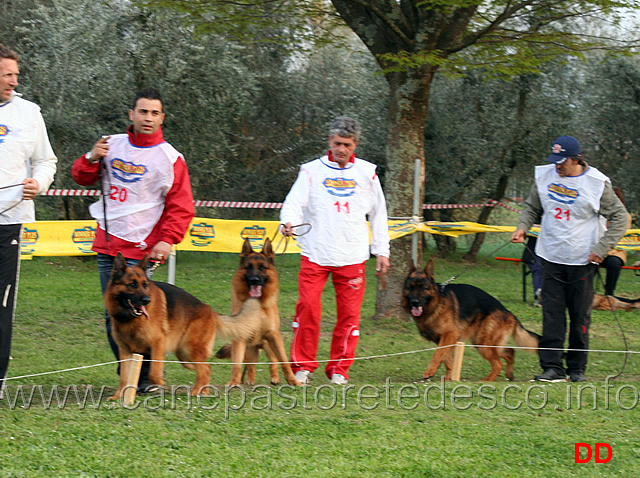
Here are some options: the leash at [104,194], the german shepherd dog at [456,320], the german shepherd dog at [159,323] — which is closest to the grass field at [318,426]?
the german shepherd dog at [159,323]

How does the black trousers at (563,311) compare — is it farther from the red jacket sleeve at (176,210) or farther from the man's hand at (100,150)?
the man's hand at (100,150)

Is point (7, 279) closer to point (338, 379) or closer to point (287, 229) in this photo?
point (287, 229)

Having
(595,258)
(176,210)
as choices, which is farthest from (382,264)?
(595,258)

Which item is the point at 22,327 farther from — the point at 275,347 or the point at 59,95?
the point at 59,95

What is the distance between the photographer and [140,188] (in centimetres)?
508

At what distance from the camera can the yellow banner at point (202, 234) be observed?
10375mm

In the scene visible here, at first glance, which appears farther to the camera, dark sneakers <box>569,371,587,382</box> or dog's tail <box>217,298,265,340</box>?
A: dark sneakers <box>569,371,587,382</box>

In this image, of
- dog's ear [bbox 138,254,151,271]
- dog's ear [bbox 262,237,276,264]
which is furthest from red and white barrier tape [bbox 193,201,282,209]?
dog's ear [bbox 138,254,151,271]

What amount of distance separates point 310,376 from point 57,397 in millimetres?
2022

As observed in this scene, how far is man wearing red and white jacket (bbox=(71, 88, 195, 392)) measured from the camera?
5.05 meters

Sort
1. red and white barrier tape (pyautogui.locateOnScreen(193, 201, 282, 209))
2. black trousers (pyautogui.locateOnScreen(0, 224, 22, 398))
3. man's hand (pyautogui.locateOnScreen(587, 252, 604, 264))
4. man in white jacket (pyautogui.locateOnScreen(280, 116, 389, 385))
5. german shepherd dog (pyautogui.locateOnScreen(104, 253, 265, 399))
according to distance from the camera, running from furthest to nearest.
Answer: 1. red and white barrier tape (pyautogui.locateOnScreen(193, 201, 282, 209))
2. man's hand (pyautogui.locateOnScreen(587, 252, 604, 264))
3. man in white jacket (pyautogui.locateOnScreen(280, 116, 389, 385))
4. german shepherd dog (pyautogui.locateOnScreen(104, 253, 265, 399))
5. black trousers (pyautogui.locateOnScreen(0, 224, 22, 398))

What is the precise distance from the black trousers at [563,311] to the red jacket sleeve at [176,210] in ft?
11.2

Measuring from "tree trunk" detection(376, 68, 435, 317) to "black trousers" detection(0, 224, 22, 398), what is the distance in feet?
19.7

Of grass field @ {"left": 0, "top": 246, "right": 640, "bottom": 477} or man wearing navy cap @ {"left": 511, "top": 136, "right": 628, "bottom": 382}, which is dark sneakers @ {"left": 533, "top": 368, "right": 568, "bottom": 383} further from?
grass field @ {"left": 0, "top": 246, "right": 640, "bottom": 477}
